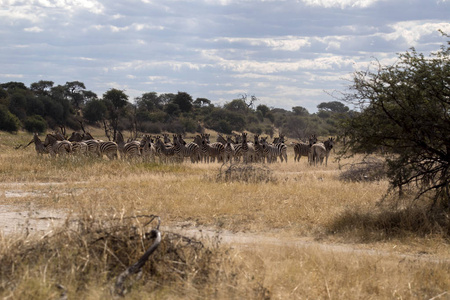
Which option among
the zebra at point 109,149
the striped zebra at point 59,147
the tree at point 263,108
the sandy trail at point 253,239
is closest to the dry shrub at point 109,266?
the sandy trail at point 253,239

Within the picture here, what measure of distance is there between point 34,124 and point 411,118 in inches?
1817

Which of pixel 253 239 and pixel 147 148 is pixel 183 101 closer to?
pixel 147 148

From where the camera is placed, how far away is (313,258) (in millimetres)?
7457

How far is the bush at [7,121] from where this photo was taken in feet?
A: 151

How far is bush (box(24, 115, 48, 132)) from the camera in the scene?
50.0m

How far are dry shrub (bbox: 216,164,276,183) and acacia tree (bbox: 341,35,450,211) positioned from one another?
5.34 m

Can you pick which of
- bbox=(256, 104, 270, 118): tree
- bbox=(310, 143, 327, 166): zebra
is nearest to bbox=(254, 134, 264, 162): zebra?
bbox=(310, 143, 327, 166): zebra

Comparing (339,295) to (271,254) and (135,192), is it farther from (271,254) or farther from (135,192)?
(135,192)

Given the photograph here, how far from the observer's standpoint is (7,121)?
46.2m

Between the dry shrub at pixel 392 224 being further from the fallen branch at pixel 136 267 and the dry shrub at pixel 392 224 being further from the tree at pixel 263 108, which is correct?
the tree at pixel 263 108

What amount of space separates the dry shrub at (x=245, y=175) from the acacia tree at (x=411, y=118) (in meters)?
5.34

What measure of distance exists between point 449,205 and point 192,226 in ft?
16.9

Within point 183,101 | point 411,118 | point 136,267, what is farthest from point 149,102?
point 136,267

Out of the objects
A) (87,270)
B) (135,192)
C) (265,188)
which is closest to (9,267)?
(87,270)
